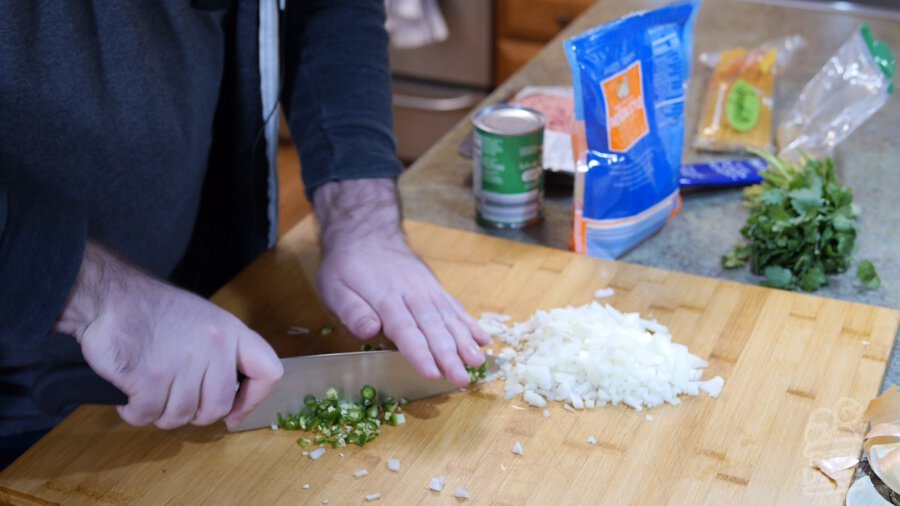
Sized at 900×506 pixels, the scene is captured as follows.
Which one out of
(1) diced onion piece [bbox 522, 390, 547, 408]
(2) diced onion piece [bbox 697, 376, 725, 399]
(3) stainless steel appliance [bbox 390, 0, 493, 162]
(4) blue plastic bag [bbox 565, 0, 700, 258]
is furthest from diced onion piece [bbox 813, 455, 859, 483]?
(3) stainless steel appliance [bbox 390, 0, 493, 162]

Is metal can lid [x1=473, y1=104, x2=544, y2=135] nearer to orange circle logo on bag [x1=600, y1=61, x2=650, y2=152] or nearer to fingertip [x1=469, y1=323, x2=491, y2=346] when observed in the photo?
orange circle logo on bag [x1=600, y1=61, x2=650, y2=152]

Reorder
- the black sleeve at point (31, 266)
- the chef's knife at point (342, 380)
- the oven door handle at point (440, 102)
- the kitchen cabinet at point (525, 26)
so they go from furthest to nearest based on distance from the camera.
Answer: the oven door handle at point (440, 102)
the kitchen cabinet at point (525, 26)
the chef's knife at point (342, 380)
the black sleeve at point (31, 266)

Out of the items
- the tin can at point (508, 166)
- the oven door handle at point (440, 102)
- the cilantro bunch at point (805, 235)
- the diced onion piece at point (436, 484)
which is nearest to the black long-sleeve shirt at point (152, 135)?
the tin can at point (508, 166)

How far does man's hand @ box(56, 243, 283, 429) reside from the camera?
2.99ft

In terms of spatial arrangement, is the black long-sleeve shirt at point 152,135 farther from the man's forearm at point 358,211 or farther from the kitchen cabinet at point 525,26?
the kitchen cabinet at point 525,26

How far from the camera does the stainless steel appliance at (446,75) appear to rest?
3096 millimetres

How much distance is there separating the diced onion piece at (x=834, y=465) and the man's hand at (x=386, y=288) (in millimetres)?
348

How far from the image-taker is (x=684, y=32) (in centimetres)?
136

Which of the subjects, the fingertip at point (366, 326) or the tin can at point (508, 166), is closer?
the fingertip at point (366, 326)

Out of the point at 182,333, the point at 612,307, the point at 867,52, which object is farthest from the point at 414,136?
the point at 182,333

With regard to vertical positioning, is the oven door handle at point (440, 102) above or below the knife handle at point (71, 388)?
below

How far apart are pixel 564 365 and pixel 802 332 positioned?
0.29 meters

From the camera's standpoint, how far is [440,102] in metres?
3.26

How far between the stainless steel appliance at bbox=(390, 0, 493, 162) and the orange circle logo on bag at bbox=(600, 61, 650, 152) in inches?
72.8
